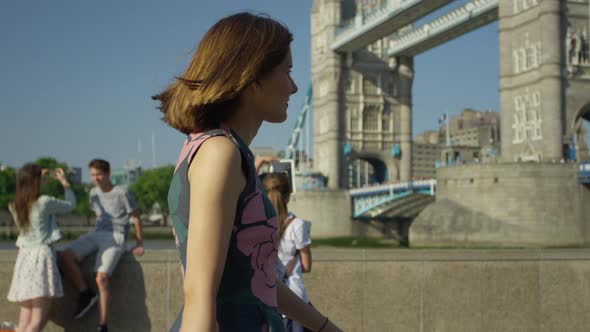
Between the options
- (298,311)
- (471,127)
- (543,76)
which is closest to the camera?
(298,311)

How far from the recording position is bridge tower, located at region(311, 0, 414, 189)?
46812mm

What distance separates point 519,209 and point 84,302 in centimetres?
2299

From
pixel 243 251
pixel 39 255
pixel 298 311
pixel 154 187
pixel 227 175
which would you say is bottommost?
pixel 154 187

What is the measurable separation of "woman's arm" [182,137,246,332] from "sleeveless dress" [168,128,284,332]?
68 mm

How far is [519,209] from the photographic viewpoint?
2533 cm

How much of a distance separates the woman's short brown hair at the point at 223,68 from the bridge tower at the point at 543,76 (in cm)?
2848

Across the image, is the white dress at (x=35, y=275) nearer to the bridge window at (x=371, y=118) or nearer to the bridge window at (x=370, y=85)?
the bridge window at (x=371, y=118)

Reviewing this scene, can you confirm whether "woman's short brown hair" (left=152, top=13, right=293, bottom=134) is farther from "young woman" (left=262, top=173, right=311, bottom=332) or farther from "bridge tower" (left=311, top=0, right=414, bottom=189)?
"bridge tower" (left=311, top=0, right=414, bottom=189)

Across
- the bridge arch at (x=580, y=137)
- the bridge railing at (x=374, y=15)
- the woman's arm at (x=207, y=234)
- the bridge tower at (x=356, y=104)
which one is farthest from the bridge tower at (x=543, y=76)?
the woman's arm at (x=207, y=234)

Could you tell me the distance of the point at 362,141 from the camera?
47750mm

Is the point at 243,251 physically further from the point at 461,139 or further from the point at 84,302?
the point at 461,139

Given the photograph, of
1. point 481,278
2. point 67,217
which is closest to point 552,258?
point 481,278

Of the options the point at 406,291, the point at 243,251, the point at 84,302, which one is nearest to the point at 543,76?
the point at 406,291

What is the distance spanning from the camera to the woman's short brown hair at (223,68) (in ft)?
4.19
